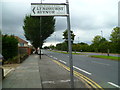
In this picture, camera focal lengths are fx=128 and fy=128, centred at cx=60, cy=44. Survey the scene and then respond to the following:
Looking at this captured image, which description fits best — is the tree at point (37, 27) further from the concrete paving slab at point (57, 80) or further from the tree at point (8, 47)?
the concrete paving slab at point (57, 80)

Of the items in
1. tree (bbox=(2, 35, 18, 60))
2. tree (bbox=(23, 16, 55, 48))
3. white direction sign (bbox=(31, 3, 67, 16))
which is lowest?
tree (bbox=(2, 35, 18, 60))

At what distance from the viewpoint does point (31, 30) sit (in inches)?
1304

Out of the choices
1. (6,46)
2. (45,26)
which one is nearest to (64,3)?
(6,46)

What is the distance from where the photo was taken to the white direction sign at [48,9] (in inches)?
157

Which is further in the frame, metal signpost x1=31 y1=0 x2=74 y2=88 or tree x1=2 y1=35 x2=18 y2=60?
tree x1=2 y1=35 x2=18 y2=60

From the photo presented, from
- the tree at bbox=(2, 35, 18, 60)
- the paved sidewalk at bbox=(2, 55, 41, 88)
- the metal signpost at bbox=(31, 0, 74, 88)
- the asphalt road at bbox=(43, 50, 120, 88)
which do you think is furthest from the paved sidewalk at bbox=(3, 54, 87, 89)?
the tree at bbox=(2, 35, 18, 60)

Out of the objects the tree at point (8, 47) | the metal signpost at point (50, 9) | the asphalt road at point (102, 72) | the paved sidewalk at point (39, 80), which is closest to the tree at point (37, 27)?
the tree at point (8, 47)

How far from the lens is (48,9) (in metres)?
4.06

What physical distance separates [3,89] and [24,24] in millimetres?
32596

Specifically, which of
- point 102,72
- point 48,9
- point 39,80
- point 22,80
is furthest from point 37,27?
point 48,9

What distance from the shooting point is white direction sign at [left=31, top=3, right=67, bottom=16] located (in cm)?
399

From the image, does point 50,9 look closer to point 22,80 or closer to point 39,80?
point 39,80

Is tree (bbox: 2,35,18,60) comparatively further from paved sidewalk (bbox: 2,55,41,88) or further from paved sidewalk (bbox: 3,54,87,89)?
paved sidewalk (bbox: 2,55,41,88)

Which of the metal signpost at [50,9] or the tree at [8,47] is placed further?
the tree at [8,47]
